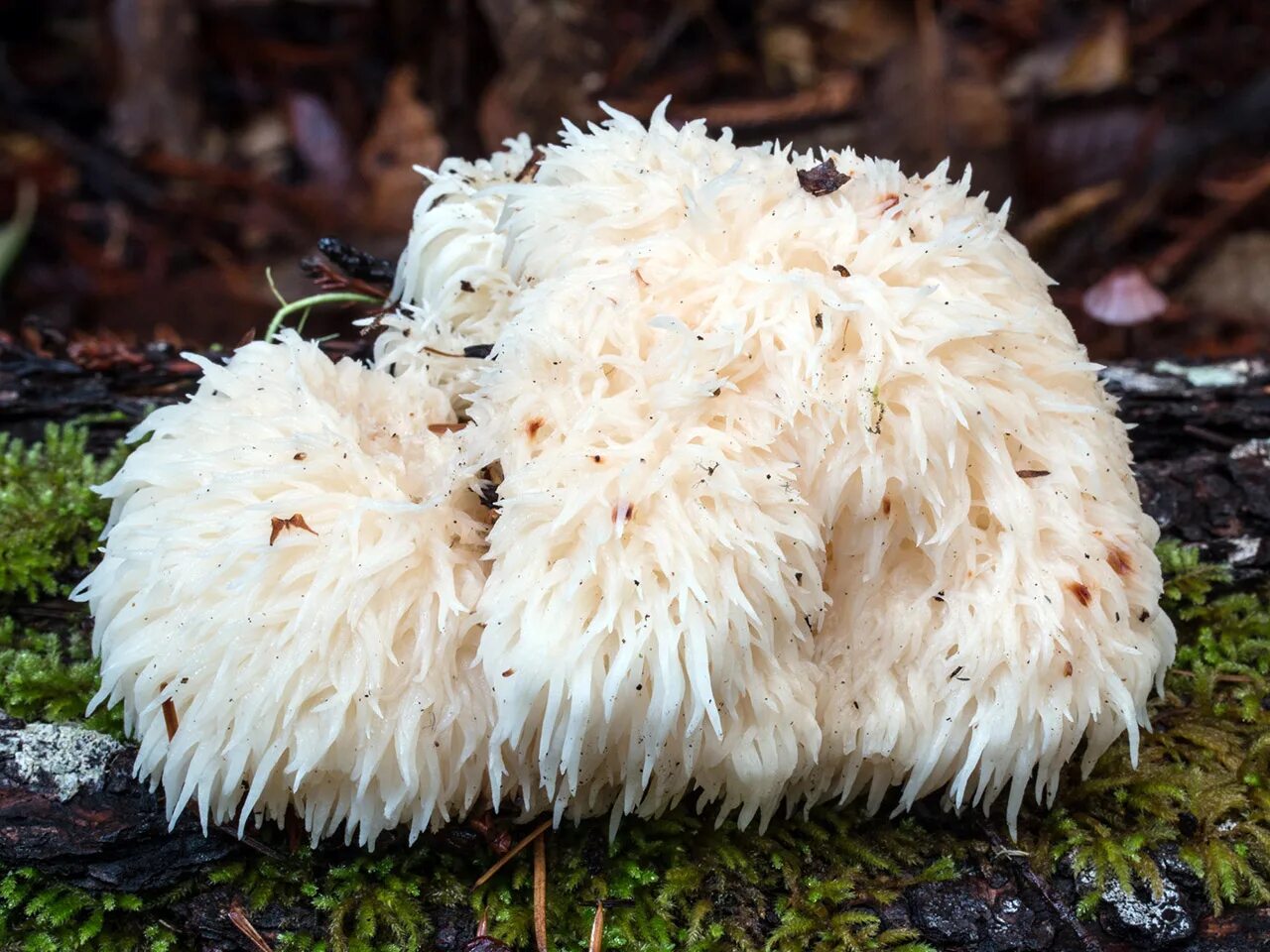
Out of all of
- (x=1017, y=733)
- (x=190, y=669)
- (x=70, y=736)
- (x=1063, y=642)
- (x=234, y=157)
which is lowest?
(x=70, y=736)

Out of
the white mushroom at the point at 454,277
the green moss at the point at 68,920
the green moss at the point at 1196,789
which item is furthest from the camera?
the white mushroom at the point at 454,277

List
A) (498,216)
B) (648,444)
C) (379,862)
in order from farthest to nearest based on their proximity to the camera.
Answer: (498,216), (379,862), (648,444)

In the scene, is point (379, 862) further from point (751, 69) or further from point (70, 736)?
point (751, 69)

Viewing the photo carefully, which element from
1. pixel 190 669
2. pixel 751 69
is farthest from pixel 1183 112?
pixel 190 669

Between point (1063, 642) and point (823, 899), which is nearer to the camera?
point (1063, 642)

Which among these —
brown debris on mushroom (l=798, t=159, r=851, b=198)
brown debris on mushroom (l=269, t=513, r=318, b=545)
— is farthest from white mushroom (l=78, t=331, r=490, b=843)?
brown debris on mushroom (l=798, t=159, r=851, b=198)

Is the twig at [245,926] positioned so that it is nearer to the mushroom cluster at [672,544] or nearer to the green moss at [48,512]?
the mushroom cluster at [672,544]

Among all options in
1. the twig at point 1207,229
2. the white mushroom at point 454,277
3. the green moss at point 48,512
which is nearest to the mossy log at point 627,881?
the green moss at point 48,512
